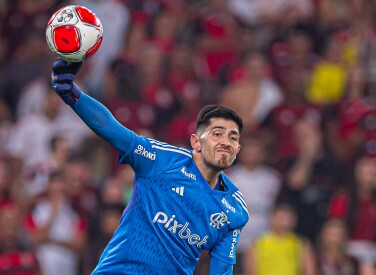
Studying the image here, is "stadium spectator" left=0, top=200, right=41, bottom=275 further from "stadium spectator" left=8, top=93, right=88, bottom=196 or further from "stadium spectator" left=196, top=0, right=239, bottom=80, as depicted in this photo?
"stadium spectator" left=196, top=0, right=239, bottom=80

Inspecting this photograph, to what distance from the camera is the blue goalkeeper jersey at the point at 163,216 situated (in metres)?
6.33

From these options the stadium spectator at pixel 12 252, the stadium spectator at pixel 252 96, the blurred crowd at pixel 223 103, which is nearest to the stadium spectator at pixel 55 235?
the blurred crowd at pixel 223 103

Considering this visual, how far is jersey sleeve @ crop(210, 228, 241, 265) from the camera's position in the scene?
664cm

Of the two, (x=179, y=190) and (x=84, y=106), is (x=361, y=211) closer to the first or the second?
(x=179, y=190)

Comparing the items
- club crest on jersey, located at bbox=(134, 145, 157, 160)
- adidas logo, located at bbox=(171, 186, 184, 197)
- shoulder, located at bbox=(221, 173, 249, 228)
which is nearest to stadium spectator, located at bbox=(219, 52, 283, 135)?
shoulder, located at bbox=(221, 173, 249, 228)

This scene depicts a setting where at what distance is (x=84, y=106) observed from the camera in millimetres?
6129

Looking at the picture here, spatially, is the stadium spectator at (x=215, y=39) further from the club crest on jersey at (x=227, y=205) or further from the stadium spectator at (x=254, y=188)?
the club crest on jersey at (x=227, y=205)

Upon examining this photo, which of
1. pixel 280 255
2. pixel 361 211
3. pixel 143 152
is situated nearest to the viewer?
pixel 143 152

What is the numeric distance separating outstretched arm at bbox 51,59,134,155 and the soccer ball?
0.08 metres

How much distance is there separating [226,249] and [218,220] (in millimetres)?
236

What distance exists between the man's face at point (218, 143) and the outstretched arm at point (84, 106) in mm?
631

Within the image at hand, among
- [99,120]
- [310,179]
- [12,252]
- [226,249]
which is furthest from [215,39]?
[99,120]

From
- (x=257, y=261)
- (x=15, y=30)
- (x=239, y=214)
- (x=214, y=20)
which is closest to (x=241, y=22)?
(x=214, y=20)

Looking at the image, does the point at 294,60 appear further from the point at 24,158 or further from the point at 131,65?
the point at 24,158
